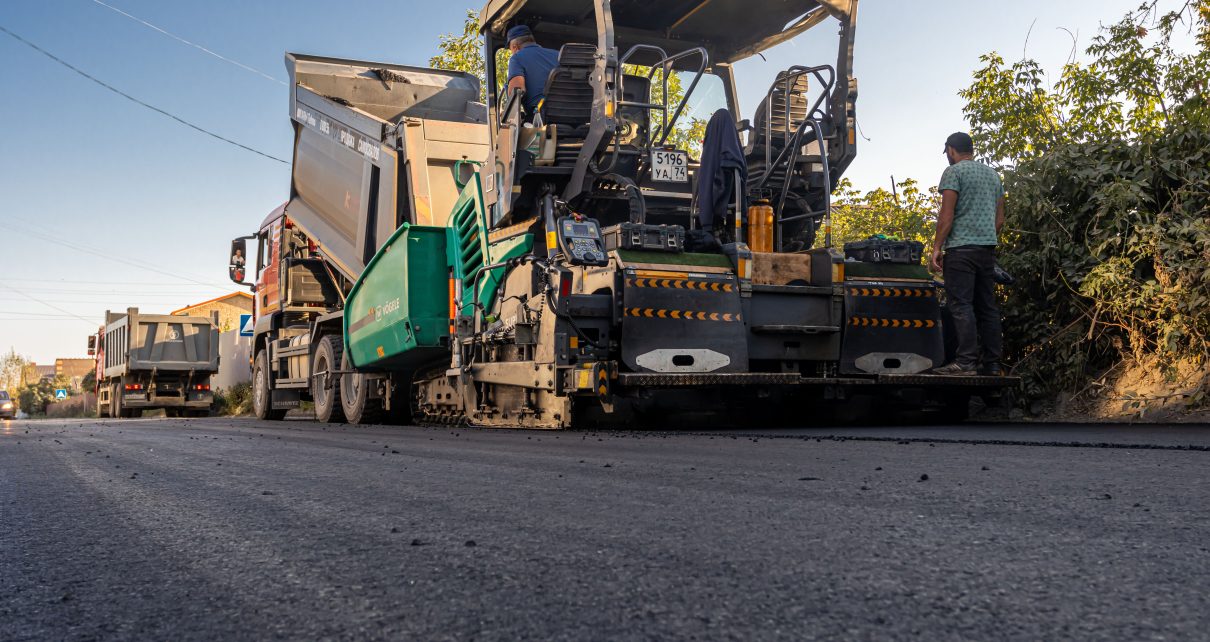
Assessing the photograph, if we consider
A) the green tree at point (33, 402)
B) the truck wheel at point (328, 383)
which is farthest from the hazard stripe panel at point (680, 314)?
the green tree at point (33, 402)

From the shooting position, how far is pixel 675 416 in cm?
773

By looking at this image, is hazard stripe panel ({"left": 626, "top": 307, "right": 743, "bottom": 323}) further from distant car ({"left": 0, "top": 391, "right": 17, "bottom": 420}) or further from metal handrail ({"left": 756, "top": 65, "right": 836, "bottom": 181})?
distant car ({"left": 0, "top": 391, "right": 17, "bottom": 420})

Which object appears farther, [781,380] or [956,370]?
[956,370]

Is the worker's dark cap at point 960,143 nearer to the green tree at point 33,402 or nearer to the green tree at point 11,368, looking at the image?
the green tree at point 33,402

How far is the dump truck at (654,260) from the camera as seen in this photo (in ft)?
24.2

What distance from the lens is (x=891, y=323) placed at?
7.98 meters

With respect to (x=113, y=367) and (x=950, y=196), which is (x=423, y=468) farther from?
(x=113, y=367)

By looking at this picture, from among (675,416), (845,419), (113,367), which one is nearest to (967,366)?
(845,419)

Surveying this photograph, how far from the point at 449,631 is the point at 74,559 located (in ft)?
4.17

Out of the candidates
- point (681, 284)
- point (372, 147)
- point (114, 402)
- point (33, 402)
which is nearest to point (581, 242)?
point (681, 284)

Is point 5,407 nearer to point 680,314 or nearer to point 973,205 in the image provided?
point 680,314

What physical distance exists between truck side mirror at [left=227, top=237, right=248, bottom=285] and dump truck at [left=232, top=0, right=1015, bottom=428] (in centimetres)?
595

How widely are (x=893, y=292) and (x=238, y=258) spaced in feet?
34.5

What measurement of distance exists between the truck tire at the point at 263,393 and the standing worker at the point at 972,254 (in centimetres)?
984
